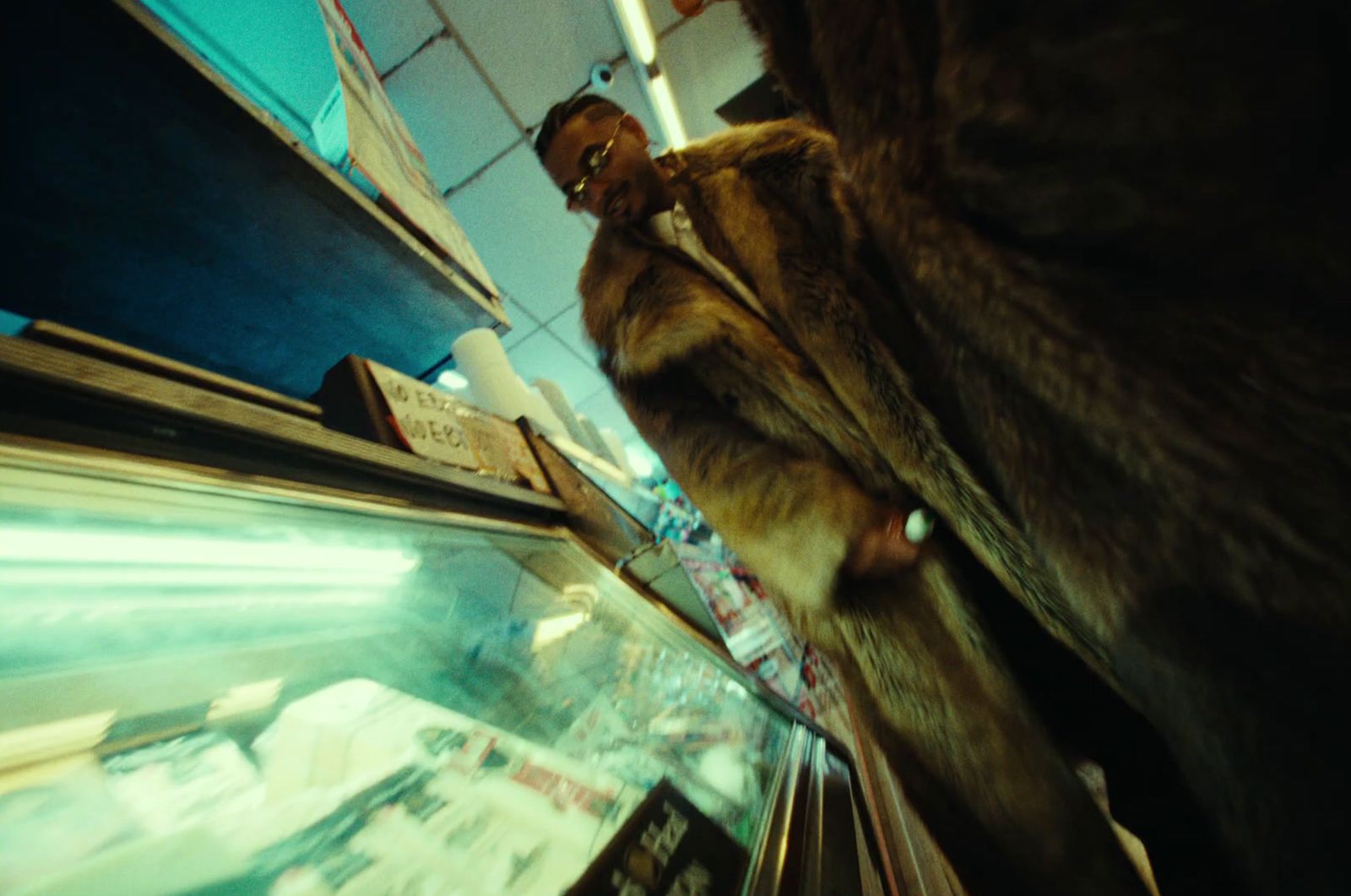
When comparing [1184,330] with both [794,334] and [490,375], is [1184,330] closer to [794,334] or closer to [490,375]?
[794,334]

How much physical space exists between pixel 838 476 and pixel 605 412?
206 inches

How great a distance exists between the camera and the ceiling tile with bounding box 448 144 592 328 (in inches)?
106

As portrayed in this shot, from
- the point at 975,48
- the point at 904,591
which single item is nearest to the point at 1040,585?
the point at 904,591

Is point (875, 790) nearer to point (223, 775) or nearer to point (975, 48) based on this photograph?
point (223, 775)

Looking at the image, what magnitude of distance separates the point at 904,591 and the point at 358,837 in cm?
93

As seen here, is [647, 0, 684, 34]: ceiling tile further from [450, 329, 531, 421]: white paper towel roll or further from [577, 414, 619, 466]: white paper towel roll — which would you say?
[577, 414, 619, 466]: white paper towel roll

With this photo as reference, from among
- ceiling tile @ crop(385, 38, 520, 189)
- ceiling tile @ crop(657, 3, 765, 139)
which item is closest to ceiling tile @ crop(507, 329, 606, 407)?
ceiling tile @ crop(385, 38, 520, 189)

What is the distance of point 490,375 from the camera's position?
1.96 m

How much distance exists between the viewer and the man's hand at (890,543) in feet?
2.48

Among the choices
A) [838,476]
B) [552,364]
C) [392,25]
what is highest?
[392,25]

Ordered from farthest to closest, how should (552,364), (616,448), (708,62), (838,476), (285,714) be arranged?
(552,364), (616,448), (708,62), (838,476), (285,714)

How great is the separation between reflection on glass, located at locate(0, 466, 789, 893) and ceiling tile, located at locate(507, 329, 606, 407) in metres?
2.86

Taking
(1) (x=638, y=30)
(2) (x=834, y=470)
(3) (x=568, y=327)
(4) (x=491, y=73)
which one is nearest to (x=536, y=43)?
(4) (x=491, y=73)

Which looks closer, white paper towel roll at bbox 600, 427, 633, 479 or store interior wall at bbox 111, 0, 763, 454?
store interior wall at bbox 111, 0, 763, 454
